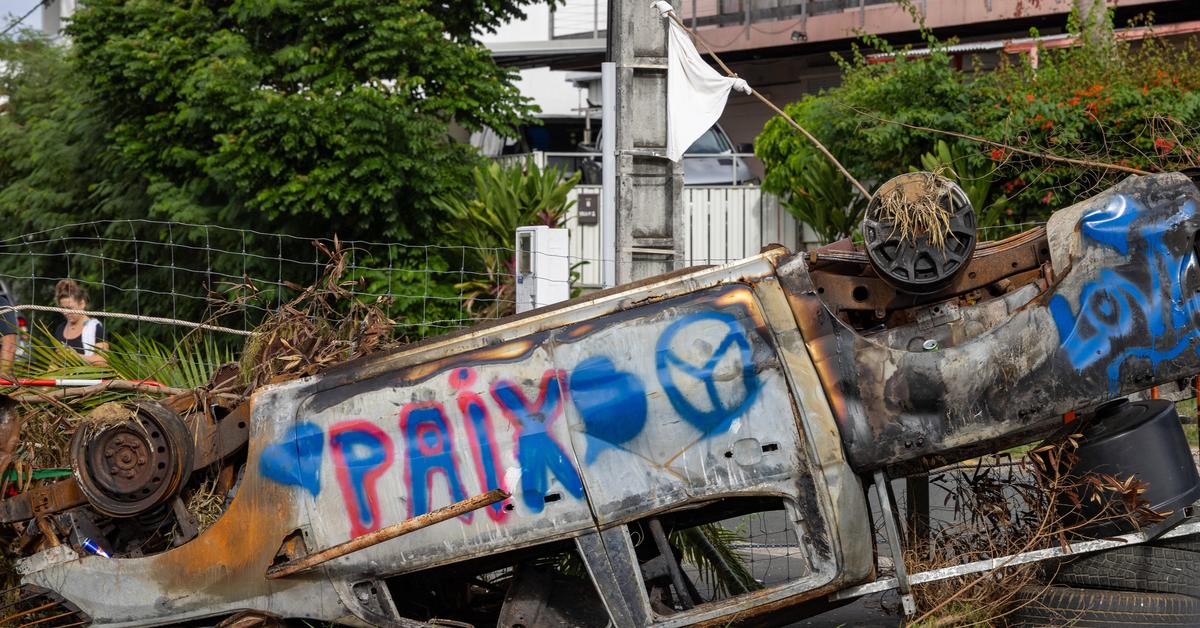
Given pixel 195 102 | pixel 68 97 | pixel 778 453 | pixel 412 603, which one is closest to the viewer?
pixel 778 453

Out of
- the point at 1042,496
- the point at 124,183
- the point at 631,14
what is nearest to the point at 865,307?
the point at 1042,496

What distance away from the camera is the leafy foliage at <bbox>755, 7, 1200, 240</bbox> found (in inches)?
488

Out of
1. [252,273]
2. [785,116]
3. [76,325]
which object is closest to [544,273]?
[785,116]

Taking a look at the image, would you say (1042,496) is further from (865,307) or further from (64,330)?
(64,330)

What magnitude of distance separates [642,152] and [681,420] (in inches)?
172

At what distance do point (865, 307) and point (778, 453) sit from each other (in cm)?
73

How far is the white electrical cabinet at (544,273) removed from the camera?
8977mm

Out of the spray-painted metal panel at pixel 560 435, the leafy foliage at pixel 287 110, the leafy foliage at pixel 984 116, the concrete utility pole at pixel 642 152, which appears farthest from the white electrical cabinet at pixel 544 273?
the leafy foliage at pixel 287 110

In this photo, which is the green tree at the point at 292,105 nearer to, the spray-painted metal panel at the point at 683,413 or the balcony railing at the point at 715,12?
the balcony railing at the point at 715,12

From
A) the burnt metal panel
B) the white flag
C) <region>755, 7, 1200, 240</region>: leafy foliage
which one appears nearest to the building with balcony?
<region>755, 7, 1200, 240</region>: leafy foliage

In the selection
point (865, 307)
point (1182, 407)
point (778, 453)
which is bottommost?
point (1182, 407)

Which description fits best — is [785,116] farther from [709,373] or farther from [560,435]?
[560,435]

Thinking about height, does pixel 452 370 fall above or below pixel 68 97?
below

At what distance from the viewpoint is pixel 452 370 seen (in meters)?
5.07
